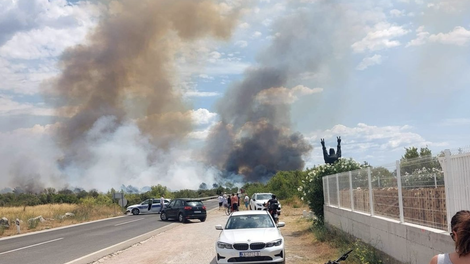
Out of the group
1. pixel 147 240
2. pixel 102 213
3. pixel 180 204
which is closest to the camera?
pixel 147 240

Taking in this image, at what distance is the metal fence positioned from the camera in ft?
21.0

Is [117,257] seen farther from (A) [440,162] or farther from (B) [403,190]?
(A) [440,162]

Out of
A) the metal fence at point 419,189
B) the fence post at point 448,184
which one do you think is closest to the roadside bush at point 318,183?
the metal fence at point 419,189

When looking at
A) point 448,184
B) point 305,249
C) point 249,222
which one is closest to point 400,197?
point 448,184

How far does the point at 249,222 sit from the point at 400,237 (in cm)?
522

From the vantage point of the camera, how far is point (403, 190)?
8844 millimetres

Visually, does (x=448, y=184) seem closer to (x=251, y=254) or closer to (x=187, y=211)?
(x=251, y=254)

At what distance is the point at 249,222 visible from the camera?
43.3ft

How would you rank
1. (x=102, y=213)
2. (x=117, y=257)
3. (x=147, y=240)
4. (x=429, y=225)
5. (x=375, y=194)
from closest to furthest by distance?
(x=429, y=225)
(x=375, y=194)
(x=117, y=257)
(x=147, y=240)
(x=102, y=213)

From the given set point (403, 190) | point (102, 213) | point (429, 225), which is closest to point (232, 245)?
point (403, 190)

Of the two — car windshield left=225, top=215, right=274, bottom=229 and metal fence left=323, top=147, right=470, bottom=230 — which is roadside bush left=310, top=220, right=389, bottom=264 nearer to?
metal fence left=323, top=147, right=470, bottom=230

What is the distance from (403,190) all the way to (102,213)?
1543 inches

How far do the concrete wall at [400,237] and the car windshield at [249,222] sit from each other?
2.41 metres

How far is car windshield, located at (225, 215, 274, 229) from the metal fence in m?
2.53
